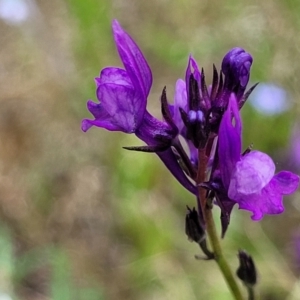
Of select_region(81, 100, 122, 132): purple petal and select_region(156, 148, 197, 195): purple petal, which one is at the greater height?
select_region(81, 100, 122, 132): purple petal

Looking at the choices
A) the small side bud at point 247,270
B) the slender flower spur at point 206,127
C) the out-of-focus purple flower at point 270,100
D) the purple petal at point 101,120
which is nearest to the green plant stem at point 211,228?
the slender flower spur at point 206,127

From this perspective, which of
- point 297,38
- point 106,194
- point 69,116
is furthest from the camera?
point 69,116

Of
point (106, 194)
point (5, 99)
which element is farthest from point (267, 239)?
point (5, 99)

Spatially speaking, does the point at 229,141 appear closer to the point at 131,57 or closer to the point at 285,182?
the point at 285,182

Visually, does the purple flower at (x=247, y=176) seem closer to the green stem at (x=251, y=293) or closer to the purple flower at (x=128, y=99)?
the purple flower at (x=128, y=99)

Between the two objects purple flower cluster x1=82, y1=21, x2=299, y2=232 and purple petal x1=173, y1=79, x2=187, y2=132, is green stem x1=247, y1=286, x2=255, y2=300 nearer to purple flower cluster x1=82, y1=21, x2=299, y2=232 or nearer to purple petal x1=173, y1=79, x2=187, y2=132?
purple flower cluster x1=82, y1=21, x2=299, y2=232

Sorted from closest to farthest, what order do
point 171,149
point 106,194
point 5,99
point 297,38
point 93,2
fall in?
point 171,149 → point 297,38 → point 93,2 → point 106,194 → point 5,99

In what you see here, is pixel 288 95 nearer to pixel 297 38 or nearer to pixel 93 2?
pixel 297 38

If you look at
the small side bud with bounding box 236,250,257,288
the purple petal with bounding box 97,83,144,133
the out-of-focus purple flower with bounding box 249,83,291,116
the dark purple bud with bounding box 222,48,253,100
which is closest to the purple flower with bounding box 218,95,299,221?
the dark purple bud with bounding box 222,48,253,100
